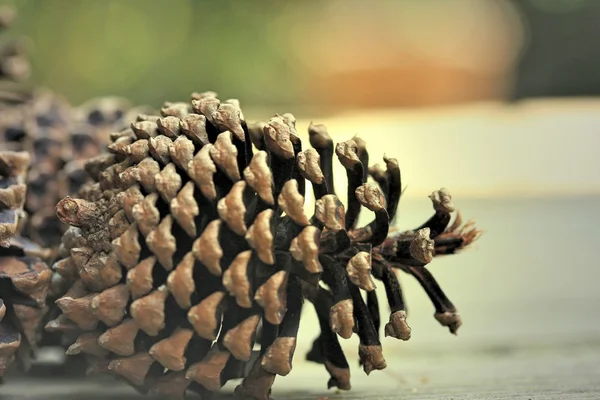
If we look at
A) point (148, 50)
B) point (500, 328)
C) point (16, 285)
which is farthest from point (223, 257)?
point (148, 50)

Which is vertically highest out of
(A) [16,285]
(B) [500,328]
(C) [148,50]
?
(C) [148,50]

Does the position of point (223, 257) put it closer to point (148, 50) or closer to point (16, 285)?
point (16, 285)

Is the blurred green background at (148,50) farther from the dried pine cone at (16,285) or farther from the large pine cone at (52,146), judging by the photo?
the dried pine cone at (16,285)

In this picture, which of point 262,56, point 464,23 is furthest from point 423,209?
point 464,23

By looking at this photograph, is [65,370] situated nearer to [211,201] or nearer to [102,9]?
[211,201]

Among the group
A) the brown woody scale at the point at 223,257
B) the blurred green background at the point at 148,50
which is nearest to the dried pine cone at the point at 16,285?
the brown woody scale at the point at 223,257

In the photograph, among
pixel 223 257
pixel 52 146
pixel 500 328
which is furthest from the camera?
pixel 500 328

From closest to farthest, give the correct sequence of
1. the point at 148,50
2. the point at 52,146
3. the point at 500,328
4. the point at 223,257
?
the point at 223,257 < the point at 52,146 < the point at 500,328 < the point at 148,50
